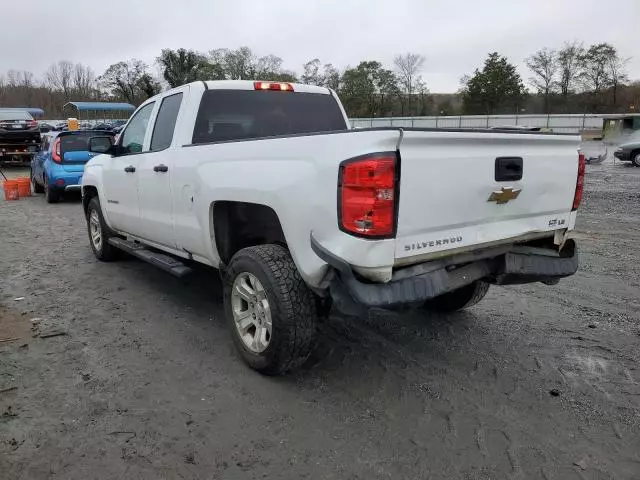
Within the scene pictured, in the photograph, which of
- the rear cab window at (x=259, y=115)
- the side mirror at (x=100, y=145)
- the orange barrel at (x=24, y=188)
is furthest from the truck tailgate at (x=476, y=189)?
the orange barrel at (x=24, y=188)

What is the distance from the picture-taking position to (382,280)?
2.89 metres

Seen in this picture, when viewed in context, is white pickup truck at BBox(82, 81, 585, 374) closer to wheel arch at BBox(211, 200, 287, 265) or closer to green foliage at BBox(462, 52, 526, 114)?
wheel arch at BBox(211, 200, 287, 265)

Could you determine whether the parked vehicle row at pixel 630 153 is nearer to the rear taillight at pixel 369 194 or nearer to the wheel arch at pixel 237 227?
the wheel arch at pixel 237 227

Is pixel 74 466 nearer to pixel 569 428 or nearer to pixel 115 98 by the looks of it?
pixel 569 428

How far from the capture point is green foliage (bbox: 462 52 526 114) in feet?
201

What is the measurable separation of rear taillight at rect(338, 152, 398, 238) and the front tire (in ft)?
2.31

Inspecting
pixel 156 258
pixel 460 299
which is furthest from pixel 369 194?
pixel 156 258

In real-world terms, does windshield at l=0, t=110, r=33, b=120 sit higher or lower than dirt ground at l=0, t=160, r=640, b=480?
higher

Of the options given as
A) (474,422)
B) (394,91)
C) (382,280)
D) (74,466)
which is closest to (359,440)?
(474,422)

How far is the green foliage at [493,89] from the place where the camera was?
61356 millimetres

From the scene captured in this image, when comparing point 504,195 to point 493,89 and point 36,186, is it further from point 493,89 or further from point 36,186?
point 493,89

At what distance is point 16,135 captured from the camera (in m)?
21.0

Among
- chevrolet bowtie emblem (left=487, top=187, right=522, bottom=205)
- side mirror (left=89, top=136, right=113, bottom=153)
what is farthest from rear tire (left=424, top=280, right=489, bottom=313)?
side mirror (left=89, top=136, right=113, bottom=153)

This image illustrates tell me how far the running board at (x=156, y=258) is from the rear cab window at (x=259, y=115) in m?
1.12
